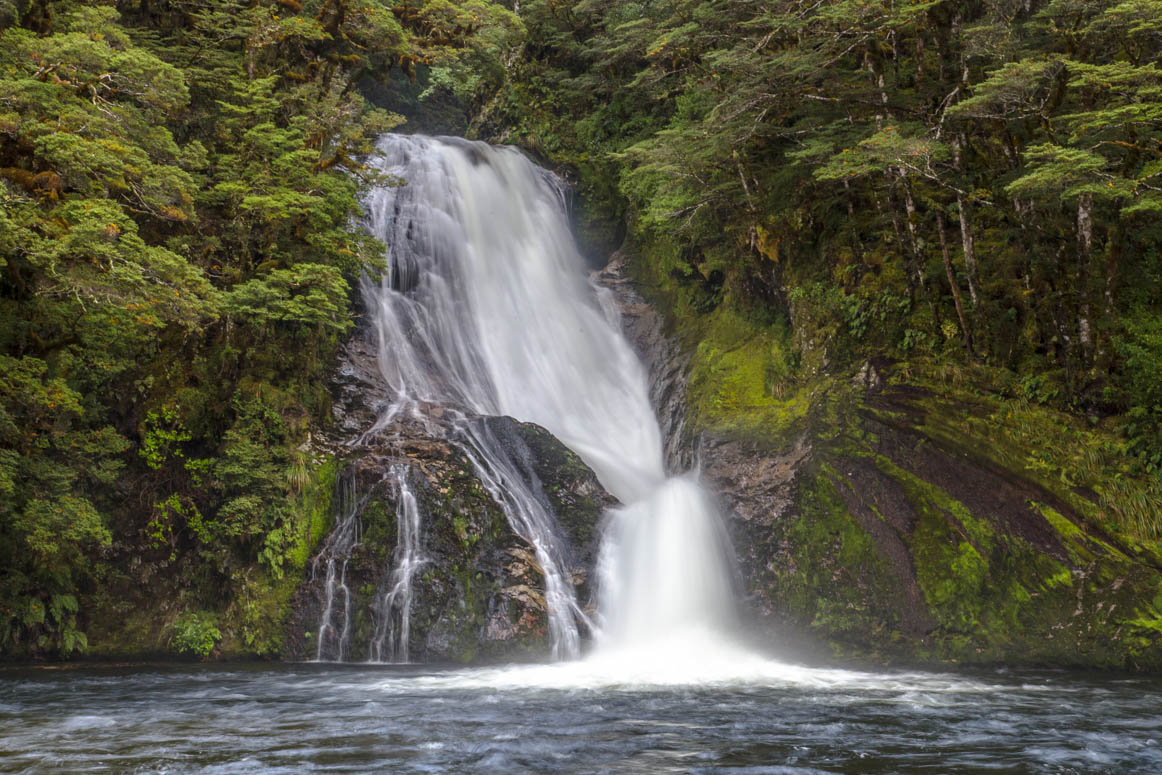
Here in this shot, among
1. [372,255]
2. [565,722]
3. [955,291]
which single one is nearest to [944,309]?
[955,291]

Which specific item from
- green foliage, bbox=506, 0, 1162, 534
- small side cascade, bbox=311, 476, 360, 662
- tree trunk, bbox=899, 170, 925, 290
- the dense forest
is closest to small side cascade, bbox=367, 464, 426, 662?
small side cascade, bbox=311, 476, 360, 662

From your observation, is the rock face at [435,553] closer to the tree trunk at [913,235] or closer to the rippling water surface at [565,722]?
the rippling water surface at [565,722]

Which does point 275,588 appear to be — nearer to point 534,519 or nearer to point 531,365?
point 534,519

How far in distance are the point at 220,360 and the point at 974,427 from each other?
11.3 metres

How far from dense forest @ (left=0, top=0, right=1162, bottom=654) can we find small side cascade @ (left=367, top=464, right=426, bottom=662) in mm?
1302

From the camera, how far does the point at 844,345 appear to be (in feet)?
40.7

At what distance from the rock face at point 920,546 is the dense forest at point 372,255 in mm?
395

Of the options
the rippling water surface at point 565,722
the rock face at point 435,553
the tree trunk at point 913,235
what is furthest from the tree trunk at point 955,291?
the rock face at point 435,553

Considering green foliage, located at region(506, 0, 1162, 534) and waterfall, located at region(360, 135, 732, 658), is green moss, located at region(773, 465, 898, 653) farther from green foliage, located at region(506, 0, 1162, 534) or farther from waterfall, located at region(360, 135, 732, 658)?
green foliage, located at region(506, 0, 1162, 534)

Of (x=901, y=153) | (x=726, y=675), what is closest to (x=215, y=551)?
(x=726, y=675)

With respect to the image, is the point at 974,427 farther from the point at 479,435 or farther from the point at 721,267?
the point at 479,435

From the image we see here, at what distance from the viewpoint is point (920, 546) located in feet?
33.9

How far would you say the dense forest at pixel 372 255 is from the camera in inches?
353

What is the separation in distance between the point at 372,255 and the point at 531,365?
4.08 meters
